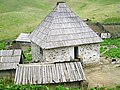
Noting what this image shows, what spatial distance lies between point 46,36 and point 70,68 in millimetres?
4842

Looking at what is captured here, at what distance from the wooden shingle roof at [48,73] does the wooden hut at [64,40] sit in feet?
11.8

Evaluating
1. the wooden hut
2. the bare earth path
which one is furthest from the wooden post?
the wooden hut

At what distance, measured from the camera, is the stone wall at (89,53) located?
67.4ft

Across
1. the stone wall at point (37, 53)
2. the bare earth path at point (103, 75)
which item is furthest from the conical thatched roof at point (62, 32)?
the bare earth path at point (103, 75)

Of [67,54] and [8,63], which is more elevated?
[67,54]

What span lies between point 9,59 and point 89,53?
21.6 ft

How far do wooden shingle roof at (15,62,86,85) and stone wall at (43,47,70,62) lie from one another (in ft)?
12.2

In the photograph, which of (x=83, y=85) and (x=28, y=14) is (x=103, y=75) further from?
(x=28, y=14)

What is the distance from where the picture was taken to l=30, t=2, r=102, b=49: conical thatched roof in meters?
19.4

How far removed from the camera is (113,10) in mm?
60125

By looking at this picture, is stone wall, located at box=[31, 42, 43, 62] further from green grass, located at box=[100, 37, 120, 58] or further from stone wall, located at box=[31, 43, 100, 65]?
green grass, located at box=[100, 37, 120, 58]

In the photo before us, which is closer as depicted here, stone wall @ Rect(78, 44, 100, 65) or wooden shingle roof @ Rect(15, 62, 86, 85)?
wooden shingle roof @ Rect(15, 62, 86, 85)

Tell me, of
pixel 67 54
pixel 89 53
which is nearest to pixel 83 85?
pixel 67 54

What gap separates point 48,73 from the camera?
14.9 meters
